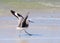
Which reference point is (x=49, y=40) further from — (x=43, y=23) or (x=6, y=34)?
(x=43, y=23)

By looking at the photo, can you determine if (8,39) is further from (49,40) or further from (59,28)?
(59,28)

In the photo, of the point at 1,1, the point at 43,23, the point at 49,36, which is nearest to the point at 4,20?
the point at 43,23

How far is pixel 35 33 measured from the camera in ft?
→ 34.2

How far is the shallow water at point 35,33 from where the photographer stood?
9.35 m

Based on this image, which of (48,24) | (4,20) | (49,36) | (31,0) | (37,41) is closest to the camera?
(37,41)

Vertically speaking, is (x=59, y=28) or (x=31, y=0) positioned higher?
(x=59, y=28)

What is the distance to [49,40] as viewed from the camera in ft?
30.6

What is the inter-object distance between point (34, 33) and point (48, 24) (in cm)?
170

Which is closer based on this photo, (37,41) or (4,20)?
(37,41)

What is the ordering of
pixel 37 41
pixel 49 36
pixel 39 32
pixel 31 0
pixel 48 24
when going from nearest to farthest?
pixel 37 41
pixel 49 36
pixel 39 32
pixel 48 24
pixel 31 0

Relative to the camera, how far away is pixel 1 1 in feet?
78.0

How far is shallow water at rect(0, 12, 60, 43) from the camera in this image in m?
9.35

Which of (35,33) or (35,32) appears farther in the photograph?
(35,32)

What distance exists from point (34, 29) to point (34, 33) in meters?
0.62
